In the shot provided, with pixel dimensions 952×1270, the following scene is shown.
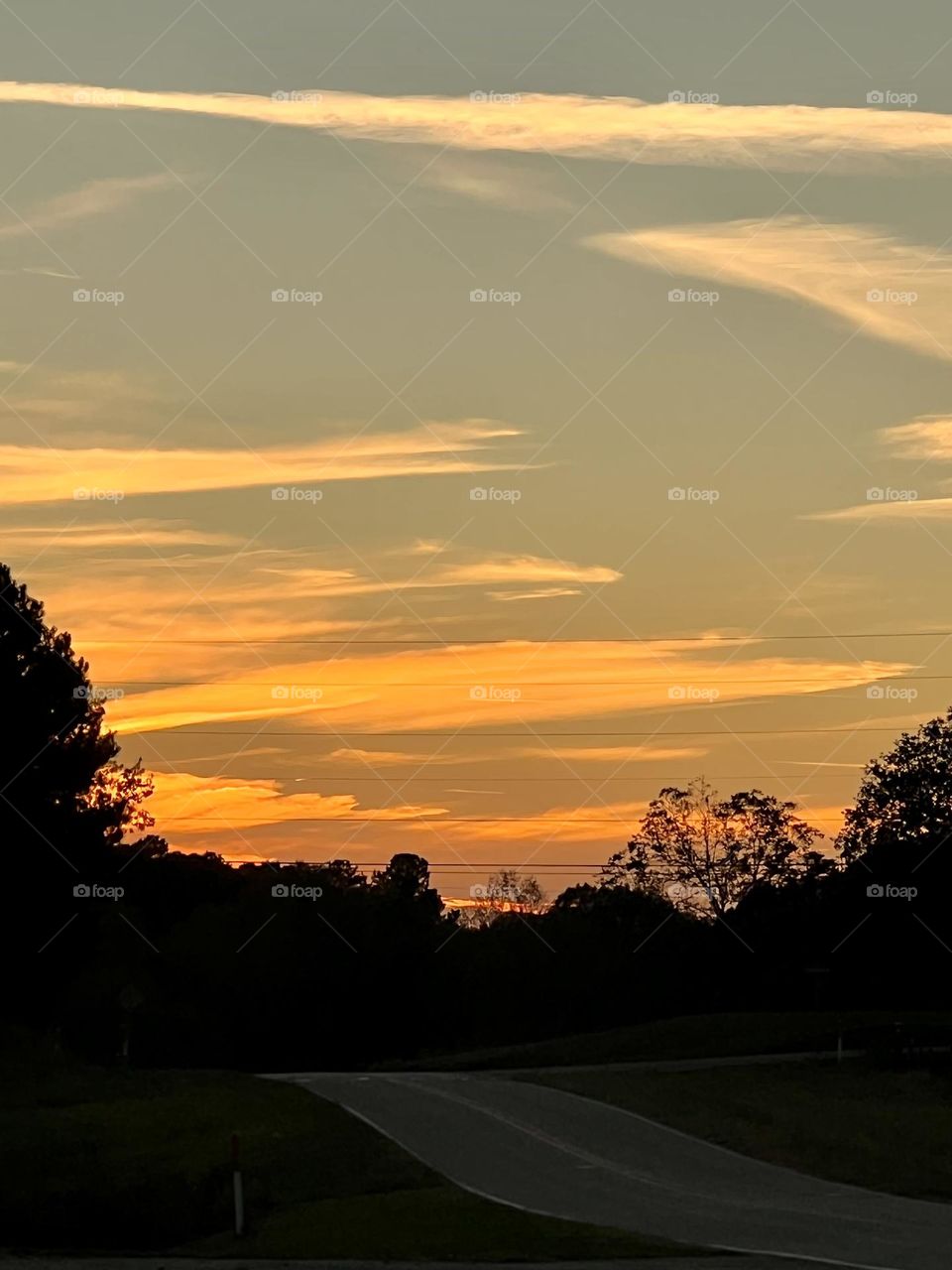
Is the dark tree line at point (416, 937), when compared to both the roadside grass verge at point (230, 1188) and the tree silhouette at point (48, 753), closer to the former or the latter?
the tree silhouette at point (48, 753)

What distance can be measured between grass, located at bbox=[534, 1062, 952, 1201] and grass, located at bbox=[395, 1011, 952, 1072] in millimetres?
8071

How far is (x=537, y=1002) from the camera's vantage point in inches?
3873

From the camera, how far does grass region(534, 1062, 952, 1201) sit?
29.4m

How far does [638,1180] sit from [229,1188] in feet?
19.9

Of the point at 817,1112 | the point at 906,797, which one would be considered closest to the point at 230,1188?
the point at 817,1112

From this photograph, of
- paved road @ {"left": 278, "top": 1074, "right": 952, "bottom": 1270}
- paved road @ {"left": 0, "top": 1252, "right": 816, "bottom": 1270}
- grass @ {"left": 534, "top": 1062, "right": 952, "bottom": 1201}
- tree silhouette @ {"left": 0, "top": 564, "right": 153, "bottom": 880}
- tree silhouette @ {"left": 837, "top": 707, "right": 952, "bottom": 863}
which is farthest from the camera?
tree silhouette @ {"left": 837, "top": 707, "right": 952, "bottom": 863}

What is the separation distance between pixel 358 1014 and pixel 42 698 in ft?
155

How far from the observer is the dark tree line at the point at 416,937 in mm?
52594

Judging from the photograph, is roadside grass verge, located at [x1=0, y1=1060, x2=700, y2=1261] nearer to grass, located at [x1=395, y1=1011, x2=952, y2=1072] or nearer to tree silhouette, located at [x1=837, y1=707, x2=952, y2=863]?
grass, located at [x1=395, y1=1011, x2=952, y2=1072]

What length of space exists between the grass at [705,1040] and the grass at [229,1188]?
49.5 feet

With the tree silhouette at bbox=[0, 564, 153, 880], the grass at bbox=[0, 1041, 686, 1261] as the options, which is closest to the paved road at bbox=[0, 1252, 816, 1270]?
the grass at bbox=[0, 1041, 686, 1261]

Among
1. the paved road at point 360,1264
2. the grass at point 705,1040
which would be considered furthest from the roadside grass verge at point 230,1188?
the grass at point 705,1040

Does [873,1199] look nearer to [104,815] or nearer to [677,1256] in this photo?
[677,1256]

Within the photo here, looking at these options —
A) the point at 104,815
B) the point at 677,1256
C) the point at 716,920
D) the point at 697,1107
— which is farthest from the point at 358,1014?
the point at 677,1256
